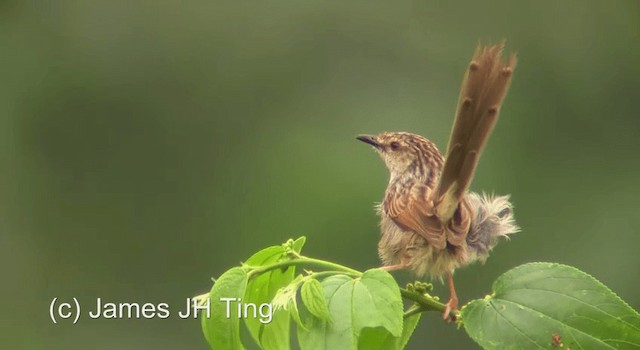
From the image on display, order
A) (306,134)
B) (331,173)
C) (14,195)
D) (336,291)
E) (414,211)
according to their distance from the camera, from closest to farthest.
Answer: (336,291) < (414,211) < (331,173) < (306,134) < (14,195)

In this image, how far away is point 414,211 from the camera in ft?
13.8

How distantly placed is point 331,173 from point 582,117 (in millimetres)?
2152

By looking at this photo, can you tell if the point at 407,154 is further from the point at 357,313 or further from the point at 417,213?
the point at 357,313

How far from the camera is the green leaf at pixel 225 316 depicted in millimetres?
3062

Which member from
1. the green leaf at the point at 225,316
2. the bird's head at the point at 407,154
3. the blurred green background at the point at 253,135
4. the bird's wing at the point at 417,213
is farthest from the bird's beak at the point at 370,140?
the blurred green background at the point at 253,135

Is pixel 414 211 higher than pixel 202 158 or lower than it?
lower

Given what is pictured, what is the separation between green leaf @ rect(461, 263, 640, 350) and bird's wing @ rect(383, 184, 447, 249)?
998 mm

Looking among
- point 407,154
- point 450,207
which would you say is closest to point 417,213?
point 450,207

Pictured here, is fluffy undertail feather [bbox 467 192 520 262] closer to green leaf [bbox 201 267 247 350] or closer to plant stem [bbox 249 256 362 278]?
plant stem [bbox 249 256 362 278]

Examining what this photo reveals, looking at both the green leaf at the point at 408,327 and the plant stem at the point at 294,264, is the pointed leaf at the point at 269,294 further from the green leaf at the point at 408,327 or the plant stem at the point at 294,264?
the green leaf at the point at 408,327

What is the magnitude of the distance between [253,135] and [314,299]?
28.5 ft

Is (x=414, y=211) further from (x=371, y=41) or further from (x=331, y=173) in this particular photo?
(x=371, y=41)

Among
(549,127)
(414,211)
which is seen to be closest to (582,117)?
(549,127)

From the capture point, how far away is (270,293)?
3.21 metres
